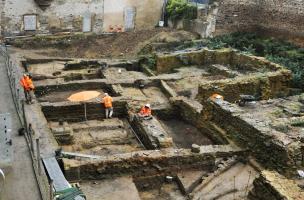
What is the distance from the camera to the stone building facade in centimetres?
2528

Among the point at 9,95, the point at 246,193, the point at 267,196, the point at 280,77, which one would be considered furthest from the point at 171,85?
the point at 267,196

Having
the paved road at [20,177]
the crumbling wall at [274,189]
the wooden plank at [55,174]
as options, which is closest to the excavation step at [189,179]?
the crumbling wall at [274,189]

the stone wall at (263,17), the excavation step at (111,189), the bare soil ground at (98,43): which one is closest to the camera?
the excavation step at (111,189)

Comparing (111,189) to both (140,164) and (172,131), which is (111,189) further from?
(172,131)

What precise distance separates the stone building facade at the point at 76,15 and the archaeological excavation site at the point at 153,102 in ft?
0.22

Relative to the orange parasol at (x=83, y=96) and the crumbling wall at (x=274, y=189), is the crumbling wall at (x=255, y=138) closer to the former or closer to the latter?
the crumbling wall at (x=274, y=189)

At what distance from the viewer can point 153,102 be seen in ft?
57.6

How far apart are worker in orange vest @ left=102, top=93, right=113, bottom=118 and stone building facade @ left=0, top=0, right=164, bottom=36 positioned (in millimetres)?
11457

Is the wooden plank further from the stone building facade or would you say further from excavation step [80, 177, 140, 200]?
the stone building facade

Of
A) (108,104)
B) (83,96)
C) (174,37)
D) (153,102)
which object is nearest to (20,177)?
(108,104)

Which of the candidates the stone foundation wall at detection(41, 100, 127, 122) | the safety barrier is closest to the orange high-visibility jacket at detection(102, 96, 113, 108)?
the stone foundation wall at detection(41, 100, 127, 122)

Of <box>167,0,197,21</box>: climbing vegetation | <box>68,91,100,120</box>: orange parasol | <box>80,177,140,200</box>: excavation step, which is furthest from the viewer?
<box>167,0,197,21</box>: climbing vegetation

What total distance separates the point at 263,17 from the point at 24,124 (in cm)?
1826

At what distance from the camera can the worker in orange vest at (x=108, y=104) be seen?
16.5 meters
